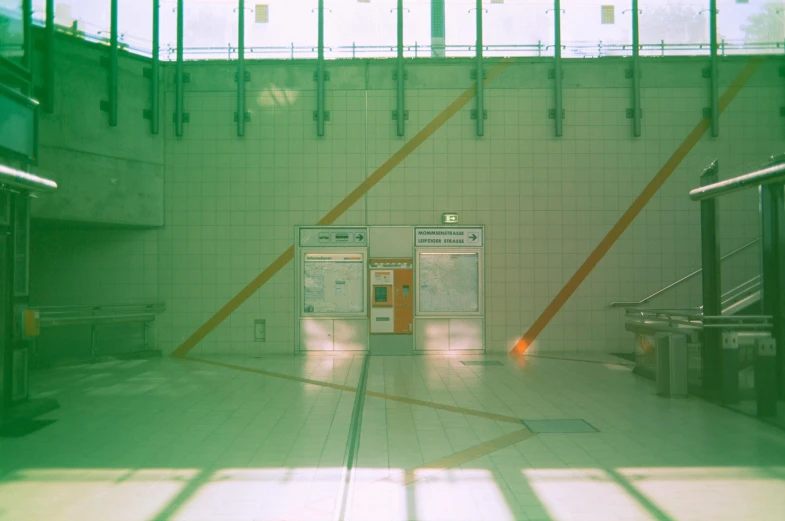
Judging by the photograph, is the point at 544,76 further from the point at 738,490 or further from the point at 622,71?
the point at 738,490

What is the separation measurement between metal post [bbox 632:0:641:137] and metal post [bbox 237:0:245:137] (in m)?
8.16

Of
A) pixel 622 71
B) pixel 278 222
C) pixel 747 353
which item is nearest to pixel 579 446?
pixel 747 353

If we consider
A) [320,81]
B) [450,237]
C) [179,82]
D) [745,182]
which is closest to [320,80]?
[320,81]

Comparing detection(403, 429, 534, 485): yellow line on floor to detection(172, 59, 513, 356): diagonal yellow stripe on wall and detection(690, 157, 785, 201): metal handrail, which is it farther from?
detection(172, 59, 513, 356): diagonal yellow stripe on wall

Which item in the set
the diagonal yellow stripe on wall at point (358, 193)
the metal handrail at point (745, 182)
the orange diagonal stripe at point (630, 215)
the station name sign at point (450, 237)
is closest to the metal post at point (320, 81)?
the diagonal yellow stripe on wall at point (358, 193)

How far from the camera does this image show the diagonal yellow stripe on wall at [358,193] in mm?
13086

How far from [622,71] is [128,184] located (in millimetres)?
10368

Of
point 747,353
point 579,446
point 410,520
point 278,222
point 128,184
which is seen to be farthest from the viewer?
point 278,222

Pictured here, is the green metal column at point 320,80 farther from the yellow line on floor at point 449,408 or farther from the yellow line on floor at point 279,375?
the yellow line on floor at point 449,408

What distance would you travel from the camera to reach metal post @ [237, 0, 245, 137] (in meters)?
13.2

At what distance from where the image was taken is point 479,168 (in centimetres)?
1328

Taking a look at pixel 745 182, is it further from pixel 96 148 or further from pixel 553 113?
pixel 96 148

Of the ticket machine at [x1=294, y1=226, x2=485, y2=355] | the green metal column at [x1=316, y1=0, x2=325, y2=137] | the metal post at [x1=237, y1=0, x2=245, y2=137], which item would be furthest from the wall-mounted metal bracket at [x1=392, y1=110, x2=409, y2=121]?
the metal post at [x1=237, y1=0, x2=245, y2=137]

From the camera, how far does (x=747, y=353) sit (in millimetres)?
9086
